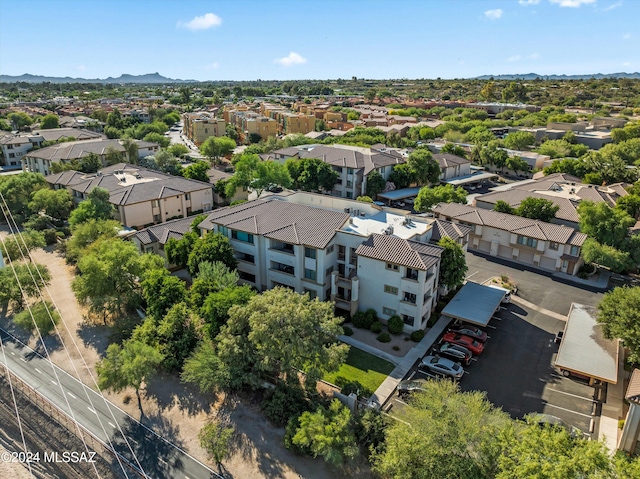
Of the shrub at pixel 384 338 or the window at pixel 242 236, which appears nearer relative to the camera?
the shrub at pixel 384 338

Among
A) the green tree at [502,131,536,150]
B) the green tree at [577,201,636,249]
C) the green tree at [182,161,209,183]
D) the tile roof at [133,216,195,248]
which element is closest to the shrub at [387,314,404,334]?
the tile roof at [133,216,195,248]

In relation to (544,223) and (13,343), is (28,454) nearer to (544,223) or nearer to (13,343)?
(13,343)

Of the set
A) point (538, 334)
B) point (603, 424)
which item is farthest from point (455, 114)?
point (603, 424)

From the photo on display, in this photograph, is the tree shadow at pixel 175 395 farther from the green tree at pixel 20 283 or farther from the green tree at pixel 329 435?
the green tree at pixel 20 283

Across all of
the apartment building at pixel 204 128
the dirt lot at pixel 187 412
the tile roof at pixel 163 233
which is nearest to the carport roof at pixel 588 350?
the dirt lot at pixel 187 412

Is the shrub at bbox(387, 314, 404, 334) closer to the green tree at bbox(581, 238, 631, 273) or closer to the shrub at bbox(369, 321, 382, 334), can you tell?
the shrub at bbox(369, 321, 382, 334)

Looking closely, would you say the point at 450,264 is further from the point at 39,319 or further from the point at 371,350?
the point at 39,319

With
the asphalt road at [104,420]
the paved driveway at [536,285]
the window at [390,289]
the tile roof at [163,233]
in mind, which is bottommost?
the asphalt road at [104,420]
